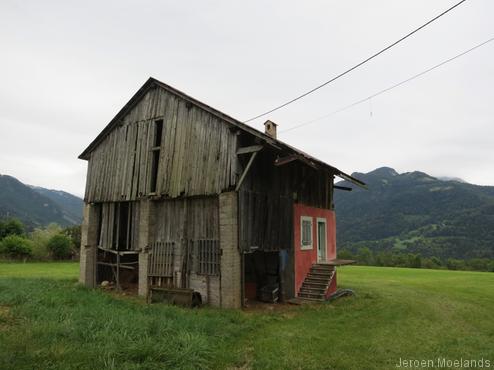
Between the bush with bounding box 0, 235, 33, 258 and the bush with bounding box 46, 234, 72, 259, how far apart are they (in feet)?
7.36

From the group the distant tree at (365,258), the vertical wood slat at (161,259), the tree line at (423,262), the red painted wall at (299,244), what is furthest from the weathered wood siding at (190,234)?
the distant tree at (365,258)

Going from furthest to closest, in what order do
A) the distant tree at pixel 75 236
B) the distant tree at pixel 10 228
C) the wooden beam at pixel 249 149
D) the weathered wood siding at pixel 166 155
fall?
the distant tree at pixel 10 228, the distant tree at pixel 75 236, the weathered wood siding at pixel 166 155, the wooden beam at pixel 249 149

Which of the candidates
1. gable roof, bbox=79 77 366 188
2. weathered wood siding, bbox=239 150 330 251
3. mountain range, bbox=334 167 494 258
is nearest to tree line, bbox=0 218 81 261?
gable roof, bbox=79 77 366 188

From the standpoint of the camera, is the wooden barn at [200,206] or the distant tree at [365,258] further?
the distant tree at [365,258]

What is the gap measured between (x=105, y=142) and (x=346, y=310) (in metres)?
14.0

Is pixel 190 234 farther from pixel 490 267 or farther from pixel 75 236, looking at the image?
pixel 490 267

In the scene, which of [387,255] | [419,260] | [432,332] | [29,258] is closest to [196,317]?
[432,332]

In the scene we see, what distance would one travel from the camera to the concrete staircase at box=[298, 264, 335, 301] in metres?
15.8

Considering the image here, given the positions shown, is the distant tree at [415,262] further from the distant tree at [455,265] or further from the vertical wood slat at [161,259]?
the vertical wood slat at [161,259]

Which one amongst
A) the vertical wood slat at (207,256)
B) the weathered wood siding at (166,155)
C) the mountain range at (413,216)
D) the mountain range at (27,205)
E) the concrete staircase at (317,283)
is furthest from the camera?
the mountain range at (27,205)

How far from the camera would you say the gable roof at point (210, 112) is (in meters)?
13.0

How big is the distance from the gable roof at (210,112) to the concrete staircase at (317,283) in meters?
4.92

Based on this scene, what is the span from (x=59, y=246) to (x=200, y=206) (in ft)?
115

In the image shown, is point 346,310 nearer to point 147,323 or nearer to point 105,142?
point 147,323
